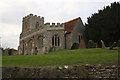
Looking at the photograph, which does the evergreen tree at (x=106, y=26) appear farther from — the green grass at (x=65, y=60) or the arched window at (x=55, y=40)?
the green grass at (x=65, y=60)

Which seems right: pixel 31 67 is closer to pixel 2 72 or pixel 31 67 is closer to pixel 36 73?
pixel 36 73

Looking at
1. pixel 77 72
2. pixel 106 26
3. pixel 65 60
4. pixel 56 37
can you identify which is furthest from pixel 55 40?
pixel 77 72

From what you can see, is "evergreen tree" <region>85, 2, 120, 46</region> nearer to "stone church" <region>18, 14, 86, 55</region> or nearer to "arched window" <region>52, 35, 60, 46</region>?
"stone church" <region>18, 14, 86, 55</region>

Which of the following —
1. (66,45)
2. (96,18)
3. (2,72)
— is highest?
(96,18)

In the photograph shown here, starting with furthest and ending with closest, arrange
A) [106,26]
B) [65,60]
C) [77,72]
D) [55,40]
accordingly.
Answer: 1. [55,40]
2. [106,26]
3. [65,60]
4. [77,72]

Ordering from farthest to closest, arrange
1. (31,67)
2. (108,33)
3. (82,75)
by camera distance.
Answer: (108,33), (31,67), (82,75)

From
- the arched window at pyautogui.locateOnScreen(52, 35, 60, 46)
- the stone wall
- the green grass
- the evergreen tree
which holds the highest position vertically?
the evergreen tree

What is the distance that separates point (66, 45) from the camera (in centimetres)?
3278

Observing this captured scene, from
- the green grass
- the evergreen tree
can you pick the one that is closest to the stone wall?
the green grass

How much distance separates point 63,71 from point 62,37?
21.4m

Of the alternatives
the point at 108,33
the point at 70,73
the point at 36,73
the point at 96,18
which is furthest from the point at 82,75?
the point at 96,18

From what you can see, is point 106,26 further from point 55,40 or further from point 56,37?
point 55,40

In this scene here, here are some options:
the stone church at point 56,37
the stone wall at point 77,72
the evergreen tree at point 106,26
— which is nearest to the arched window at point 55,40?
the stone church at point 56,37

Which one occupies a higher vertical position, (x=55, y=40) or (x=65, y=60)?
(x=55, y=40)
